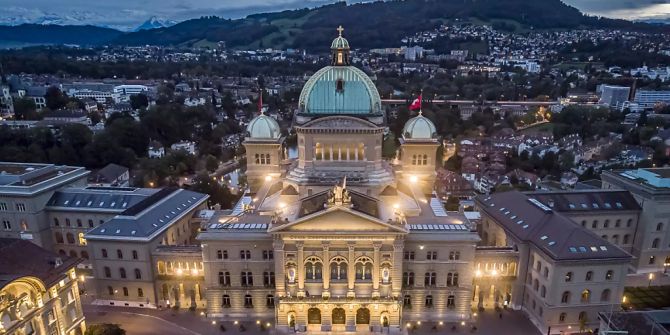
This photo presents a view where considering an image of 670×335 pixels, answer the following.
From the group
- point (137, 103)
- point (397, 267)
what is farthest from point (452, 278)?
point (137, 103)

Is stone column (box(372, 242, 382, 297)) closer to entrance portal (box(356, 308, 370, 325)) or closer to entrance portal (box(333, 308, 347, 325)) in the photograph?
entrance portal (box(356, 308, 370, 325))

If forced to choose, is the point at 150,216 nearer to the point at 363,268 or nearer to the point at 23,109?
the point at 363,268

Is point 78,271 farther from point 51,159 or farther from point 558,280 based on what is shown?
point 558,280

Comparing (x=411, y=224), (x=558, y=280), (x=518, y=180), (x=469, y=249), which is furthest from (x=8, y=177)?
(x=518, y=180)

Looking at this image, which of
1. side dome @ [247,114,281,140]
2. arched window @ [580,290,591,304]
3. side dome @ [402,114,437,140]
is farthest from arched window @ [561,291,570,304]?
side dome @ [247,114,281,140]

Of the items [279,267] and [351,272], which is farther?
[279,267]

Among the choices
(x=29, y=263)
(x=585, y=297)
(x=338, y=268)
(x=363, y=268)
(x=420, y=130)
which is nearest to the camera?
(x=29, y=263)
